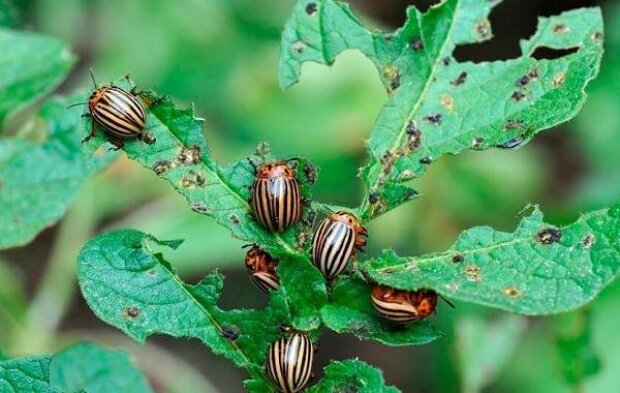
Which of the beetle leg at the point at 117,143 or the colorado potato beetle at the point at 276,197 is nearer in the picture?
the colorado potato beetle at the point at 276,197

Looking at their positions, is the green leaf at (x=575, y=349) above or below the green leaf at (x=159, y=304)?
below

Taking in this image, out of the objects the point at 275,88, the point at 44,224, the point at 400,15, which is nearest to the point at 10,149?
the point at 44,224

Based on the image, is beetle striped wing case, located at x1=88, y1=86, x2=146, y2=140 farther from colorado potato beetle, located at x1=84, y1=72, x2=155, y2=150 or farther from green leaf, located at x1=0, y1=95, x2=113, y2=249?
green leaf, located at x1=0, y1=95, x2=113, y2=249

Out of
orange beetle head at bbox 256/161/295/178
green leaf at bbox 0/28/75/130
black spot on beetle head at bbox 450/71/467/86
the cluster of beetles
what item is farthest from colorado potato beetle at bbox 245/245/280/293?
green leaf at bbox 0/28/75/130

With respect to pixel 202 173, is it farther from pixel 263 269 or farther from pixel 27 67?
pixel 27 67

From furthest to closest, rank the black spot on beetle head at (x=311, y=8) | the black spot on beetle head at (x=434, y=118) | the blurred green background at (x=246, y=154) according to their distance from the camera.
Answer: the blurred green background at (x=246, y=154)
the black spot on beetle head at (x=311, y=8)
the black spot on beetle head at (x=434, y=118)

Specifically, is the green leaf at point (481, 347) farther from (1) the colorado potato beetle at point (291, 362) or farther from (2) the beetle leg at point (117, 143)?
(2) the beetle leg at point (117, 143)

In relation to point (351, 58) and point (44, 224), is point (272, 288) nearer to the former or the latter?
point (44, 224)

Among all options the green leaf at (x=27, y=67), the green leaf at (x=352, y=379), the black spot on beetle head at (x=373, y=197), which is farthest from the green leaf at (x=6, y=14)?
the green leaf at (x=352, y=379)
